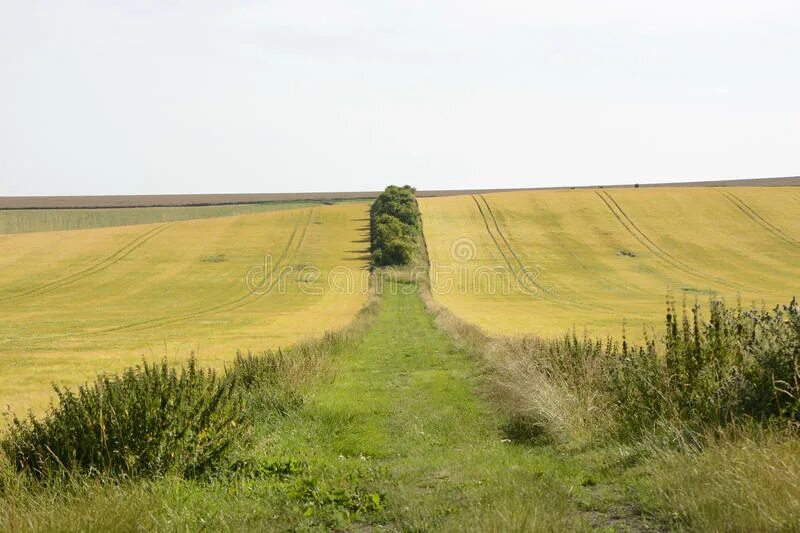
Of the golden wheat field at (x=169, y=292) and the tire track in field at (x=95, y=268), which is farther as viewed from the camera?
the tire track in field at (x=95, y=268)

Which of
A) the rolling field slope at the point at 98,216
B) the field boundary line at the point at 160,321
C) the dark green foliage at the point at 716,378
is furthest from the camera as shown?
the rolling field slope at the point at 98,216

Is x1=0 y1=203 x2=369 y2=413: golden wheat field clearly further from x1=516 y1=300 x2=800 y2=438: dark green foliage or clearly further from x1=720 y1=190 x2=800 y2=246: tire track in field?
x1=720 y1=190 x2=800 y2=246: tire track in field

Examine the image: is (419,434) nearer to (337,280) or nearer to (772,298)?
(772,298)

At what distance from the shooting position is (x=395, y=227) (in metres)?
77.8

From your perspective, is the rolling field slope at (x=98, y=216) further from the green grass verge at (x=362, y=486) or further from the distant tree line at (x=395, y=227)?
the green grass verge at (x=362, y=486)

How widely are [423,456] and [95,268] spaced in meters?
71.3

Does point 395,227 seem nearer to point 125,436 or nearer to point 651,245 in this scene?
point 651,245

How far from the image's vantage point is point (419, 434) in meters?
11.5

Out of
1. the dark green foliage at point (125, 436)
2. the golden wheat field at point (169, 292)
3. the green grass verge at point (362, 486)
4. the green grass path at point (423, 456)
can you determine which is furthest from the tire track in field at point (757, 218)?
the dark green foliage at point (125, 436)

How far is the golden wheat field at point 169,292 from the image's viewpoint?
29.8m

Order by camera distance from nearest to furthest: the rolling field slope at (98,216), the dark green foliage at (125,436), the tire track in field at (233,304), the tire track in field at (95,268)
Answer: the dark green foliage at (125,436) → the tire track in field at (233,304) → the tire track in field at (95,268) → the rolling field slope at (98,216)

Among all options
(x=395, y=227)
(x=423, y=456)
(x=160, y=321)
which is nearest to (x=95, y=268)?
(x=160, y=321)

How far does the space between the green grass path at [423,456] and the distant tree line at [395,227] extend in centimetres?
5104

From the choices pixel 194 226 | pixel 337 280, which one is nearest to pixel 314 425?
pixel 337 280
